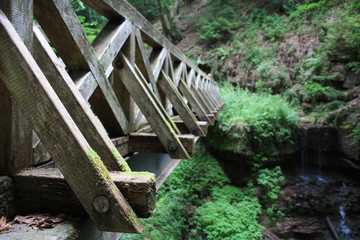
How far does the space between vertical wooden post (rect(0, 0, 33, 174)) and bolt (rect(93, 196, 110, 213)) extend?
59 cm


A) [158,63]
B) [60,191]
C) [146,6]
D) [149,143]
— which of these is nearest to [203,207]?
[158,63]

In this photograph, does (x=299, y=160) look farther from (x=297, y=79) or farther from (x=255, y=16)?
(x=255, y=16)

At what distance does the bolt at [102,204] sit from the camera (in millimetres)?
953

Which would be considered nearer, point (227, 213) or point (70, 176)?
point (70, 176)

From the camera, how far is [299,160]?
8.72 meters

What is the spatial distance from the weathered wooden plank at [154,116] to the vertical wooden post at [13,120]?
1037mm

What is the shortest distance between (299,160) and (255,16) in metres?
12.6

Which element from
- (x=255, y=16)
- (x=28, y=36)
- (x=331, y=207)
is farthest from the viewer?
(x=255, y=16)

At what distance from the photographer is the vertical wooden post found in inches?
46.8

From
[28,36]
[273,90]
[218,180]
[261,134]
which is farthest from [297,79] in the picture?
[28,36]

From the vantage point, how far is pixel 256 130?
302 inches

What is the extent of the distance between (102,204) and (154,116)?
1.32 m

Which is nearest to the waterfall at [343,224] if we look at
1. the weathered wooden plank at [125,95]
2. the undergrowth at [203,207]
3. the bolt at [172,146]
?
the undergrowth at [203,207]

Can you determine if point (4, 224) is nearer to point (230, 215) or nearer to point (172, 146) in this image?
point (172, 146)
